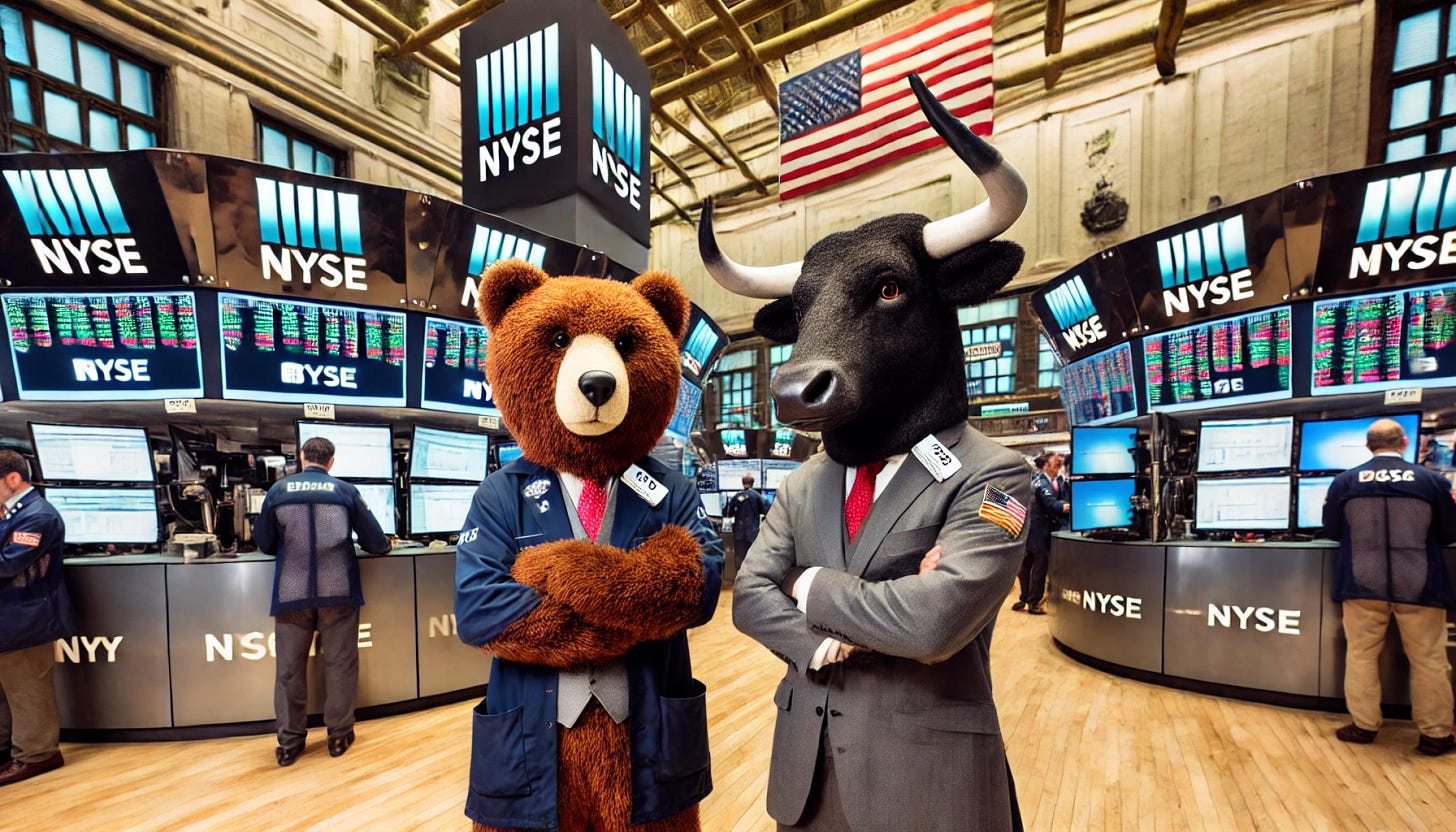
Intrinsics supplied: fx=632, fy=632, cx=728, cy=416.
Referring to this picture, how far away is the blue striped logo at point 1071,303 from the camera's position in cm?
595

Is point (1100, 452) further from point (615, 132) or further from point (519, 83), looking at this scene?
point (519, 83)

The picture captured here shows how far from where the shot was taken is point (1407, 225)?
14.1ft

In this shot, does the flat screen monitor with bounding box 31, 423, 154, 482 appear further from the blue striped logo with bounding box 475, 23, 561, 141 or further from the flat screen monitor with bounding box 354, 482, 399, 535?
the blue striped logo with bounding box 475, 23, 561, 141

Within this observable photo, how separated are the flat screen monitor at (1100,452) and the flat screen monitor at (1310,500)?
1035mm

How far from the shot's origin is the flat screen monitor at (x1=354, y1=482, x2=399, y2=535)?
438cm

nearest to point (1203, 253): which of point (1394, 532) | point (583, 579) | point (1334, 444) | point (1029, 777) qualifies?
point (1334, 444)

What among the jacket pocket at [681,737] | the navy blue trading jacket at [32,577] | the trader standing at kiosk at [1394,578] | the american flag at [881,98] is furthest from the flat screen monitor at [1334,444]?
the navy blue trading jacket at [32,577]

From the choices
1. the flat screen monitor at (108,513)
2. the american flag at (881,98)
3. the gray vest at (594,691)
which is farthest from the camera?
the american flag at (881,98)

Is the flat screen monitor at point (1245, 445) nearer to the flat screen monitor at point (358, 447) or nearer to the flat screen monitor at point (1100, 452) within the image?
the flat screen monitor at point (1100, 452)

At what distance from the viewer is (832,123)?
5754 mm

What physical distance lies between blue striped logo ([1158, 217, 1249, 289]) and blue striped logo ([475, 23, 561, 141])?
493 cm

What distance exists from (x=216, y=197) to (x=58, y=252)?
1.00m

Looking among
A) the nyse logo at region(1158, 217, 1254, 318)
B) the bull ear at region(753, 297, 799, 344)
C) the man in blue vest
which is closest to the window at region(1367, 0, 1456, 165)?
the nyse logo at region(1158, 217, 1254, 318)

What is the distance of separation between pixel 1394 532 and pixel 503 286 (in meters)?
4.86
